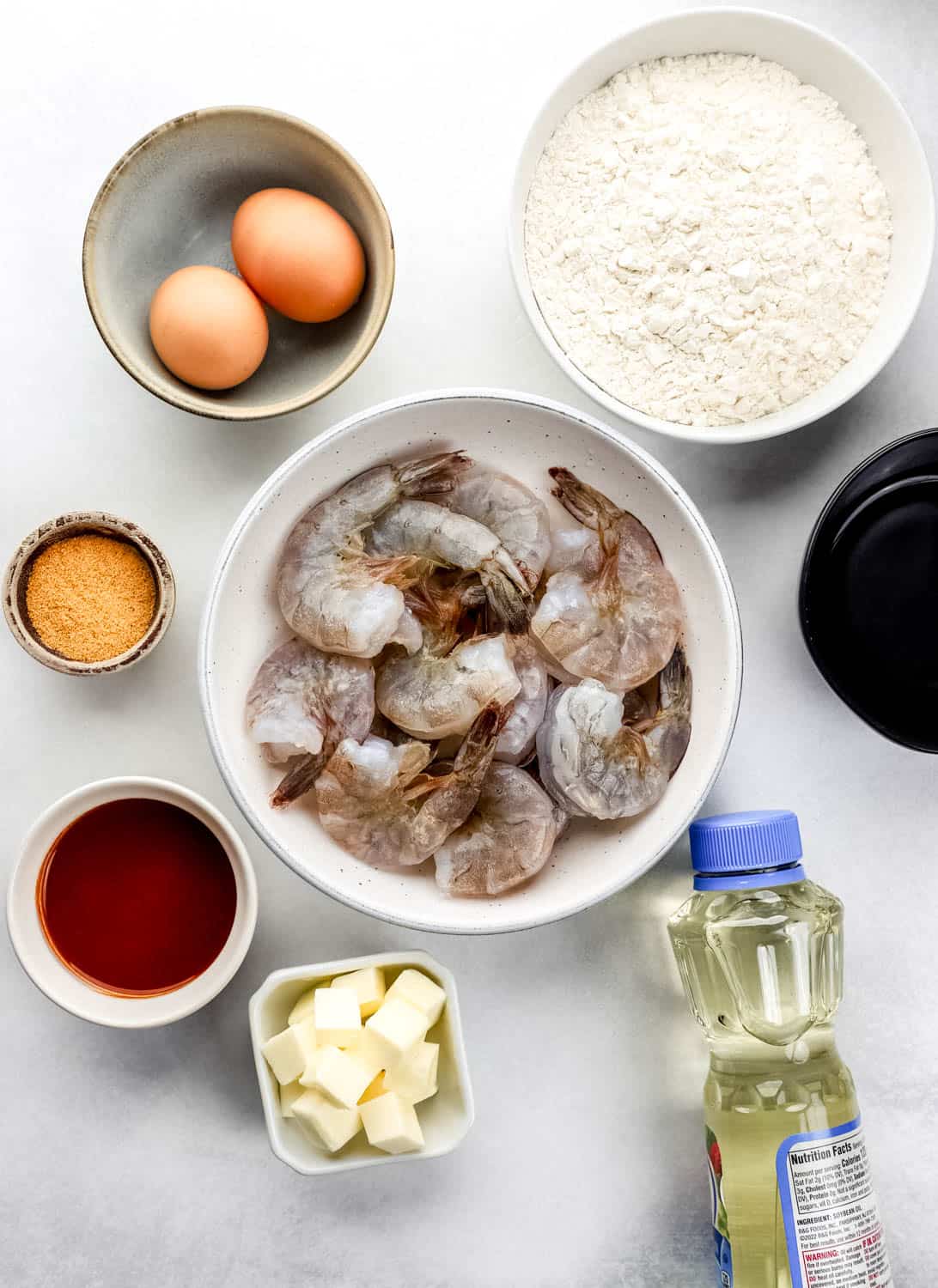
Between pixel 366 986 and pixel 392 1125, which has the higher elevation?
pixel 366 986

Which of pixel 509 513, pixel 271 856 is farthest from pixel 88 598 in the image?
pixel 509 513

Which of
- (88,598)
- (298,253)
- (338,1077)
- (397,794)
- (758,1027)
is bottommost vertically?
(758,1027)

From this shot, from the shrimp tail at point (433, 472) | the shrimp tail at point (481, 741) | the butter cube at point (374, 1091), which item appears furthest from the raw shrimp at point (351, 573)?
the butter cube at point (374, 1091)

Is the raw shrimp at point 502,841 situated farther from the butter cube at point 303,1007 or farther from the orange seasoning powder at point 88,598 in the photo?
the orange seasoning powder at point 88,598

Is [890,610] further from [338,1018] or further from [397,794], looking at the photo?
[338,1018]

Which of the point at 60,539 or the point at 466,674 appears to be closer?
the point at 466,674

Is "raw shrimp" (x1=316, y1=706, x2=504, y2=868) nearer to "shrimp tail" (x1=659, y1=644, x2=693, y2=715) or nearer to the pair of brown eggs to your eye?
"shrimp tail" (x1=659, y1=644, x2=693, y2=715)
